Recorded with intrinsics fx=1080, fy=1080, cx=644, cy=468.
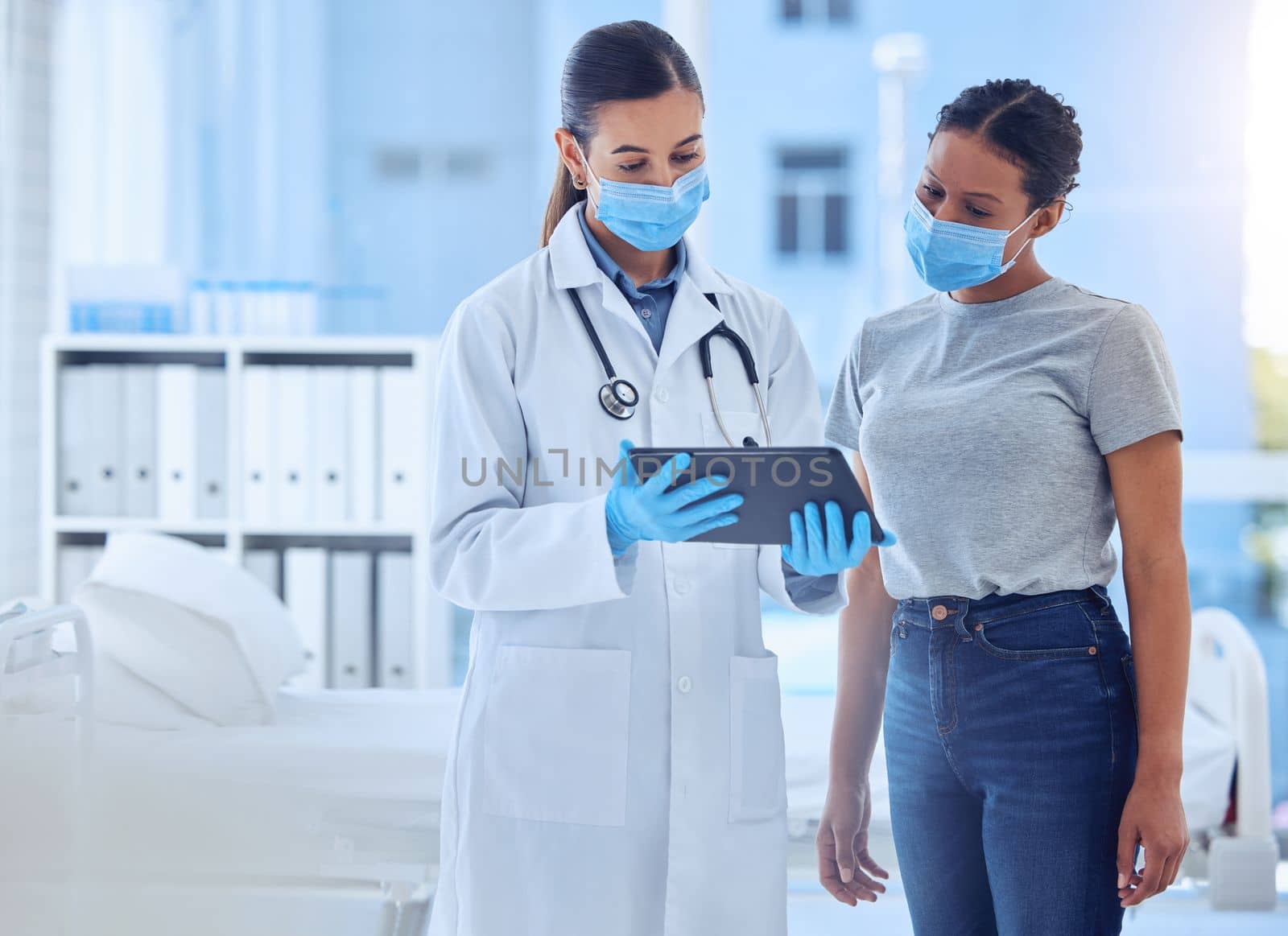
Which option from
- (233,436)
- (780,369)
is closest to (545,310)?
(780,369)

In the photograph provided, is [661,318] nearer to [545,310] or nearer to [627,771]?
[545,310]

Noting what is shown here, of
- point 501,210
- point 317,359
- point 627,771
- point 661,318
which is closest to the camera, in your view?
point 627,771

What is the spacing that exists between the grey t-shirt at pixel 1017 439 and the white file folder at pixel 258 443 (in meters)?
1.79

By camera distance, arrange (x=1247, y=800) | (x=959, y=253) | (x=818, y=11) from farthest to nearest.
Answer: (x=818, y=11) < (x=1247, y=800) < (x=959, y=253)

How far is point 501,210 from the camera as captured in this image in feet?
9.96

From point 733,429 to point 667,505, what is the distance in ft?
0.71

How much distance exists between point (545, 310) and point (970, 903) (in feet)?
2.47

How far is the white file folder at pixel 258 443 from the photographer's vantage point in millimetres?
2572

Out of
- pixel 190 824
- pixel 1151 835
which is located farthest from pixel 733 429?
pixel 190 824

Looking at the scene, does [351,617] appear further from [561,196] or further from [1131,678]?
[1131,678]

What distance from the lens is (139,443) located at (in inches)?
102

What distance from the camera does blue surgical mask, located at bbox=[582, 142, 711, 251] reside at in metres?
1.13

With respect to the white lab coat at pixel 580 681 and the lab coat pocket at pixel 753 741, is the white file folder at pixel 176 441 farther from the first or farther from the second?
the lab coat pocket at pixel 753 741

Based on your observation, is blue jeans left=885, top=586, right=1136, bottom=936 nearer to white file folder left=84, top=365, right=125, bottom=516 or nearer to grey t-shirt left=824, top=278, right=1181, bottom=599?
grey t-shirt left=824, top=278, right=1181, bottom=599
